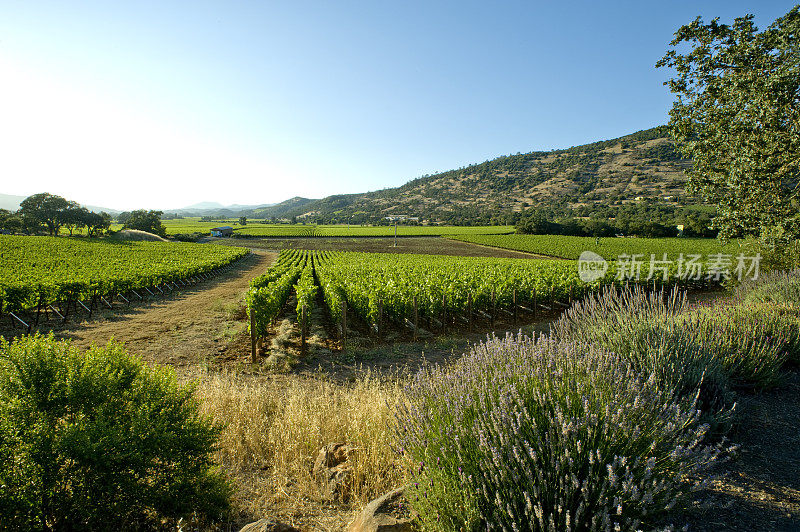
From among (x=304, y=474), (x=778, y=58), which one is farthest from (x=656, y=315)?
(x=778, y=58)

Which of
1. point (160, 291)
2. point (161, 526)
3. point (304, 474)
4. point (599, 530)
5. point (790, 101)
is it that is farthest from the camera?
point (160, 291)

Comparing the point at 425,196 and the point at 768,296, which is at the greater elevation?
the point at 425,196

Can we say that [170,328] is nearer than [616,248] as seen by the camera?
Yes

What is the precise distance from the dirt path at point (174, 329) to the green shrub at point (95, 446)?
22.2 feet

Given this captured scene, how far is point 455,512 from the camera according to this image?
87.8 inches

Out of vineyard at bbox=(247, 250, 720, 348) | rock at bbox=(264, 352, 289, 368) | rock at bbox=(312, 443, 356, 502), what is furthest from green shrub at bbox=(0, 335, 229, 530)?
vineyard at bbox=(247, 250, 720, 348)

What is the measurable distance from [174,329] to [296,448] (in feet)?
34.6

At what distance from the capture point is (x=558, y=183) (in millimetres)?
146625

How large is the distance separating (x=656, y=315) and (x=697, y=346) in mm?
1122

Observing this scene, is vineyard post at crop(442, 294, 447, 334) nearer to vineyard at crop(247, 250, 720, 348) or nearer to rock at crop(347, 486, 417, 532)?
vineyard at crop(247, 250, 720, 348)

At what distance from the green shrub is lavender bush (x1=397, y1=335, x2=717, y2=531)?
1745 mm

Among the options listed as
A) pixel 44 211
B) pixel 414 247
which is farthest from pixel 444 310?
pixel 44 211

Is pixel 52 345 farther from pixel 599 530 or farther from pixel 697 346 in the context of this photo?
pixel 697 346

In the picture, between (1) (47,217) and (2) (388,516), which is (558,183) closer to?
(1) (47,217)
